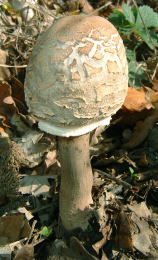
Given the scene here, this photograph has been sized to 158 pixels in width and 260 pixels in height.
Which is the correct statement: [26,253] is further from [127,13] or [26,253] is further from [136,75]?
[127,13]

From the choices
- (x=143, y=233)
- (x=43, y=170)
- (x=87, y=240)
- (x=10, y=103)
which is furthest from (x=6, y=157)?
(x=143, y=233)

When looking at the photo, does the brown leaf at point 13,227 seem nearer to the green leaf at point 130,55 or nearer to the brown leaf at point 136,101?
the brown leaf at point 136,101

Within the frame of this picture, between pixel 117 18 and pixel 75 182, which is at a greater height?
pixel 117 18

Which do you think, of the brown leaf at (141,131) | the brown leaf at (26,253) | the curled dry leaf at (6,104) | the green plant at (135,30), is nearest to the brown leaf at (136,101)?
the brown leaf at (141,131)

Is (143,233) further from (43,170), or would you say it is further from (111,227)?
(43,170)

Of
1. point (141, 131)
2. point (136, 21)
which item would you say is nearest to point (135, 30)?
point (136, 21)
